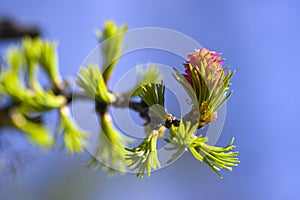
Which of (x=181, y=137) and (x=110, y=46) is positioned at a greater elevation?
(x=110, y=46)

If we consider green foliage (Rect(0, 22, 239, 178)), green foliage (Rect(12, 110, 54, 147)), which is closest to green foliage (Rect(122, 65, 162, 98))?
green foliage (Rect(0, 22, 239, 178))

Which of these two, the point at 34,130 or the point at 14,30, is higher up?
the point at 14,30

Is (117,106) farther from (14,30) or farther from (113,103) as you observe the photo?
(14,30)

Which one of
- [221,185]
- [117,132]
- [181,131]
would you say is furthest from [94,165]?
[221,185]

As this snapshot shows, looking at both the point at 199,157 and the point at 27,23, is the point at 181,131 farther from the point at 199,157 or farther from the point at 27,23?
the point at 27,23

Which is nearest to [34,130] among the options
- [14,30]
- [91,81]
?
[91,81]

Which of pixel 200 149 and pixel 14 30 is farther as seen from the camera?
pixel 14 30

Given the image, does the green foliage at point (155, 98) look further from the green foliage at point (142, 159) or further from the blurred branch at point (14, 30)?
the blurred branch at point (14, 30)

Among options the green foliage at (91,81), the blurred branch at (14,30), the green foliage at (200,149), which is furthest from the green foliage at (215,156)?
the blurred branch at (14,30)
